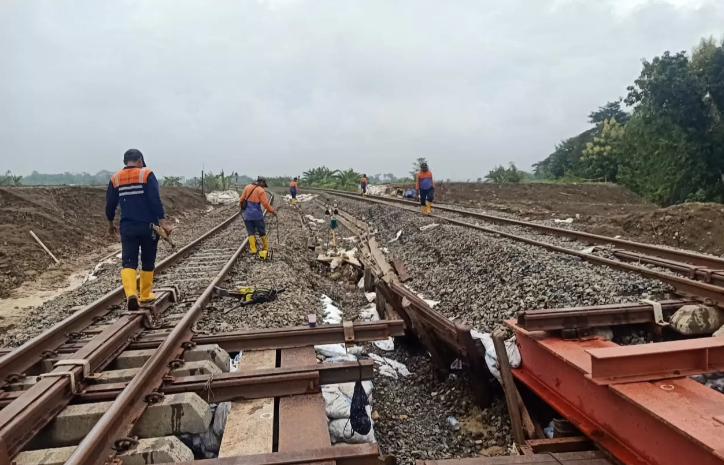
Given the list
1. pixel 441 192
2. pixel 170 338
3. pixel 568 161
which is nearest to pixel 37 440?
pixel 170 338

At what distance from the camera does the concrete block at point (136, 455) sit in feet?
9.03

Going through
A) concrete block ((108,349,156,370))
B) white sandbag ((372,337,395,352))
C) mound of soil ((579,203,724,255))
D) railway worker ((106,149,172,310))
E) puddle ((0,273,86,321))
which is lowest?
puddle ((0,273,86,321))

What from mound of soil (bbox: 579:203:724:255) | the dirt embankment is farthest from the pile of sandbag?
mound of soil (bbox: 579:203:724:255)

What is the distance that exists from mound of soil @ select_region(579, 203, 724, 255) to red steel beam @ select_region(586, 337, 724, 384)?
9.51m

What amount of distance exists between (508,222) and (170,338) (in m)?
10.5

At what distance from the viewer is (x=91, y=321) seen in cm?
569

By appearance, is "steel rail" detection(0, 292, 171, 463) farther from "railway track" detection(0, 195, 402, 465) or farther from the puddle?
the puddle

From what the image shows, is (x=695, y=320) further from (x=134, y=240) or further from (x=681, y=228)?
(x=681, y=228)

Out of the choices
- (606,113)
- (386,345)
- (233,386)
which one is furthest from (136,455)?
(606,113)

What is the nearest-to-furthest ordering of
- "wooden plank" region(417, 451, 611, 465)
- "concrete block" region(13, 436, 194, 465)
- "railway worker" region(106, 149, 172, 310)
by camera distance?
"concrete block" region(13, 436, 194, 465)
"wooden plank" region(417, 451, 611, 465)
"railway worker" region(106, 149, 172, 310)

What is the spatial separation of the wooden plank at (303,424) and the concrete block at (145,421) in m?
0.54

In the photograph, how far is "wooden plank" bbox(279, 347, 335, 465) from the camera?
9.64 feet

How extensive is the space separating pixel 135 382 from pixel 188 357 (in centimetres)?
95

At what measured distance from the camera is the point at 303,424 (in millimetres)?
3182
